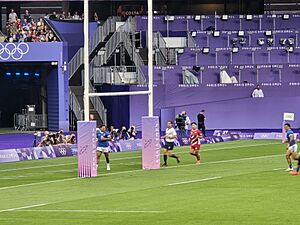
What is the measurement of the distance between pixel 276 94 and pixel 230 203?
38.7 m

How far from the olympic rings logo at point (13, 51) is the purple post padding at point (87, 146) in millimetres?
26913

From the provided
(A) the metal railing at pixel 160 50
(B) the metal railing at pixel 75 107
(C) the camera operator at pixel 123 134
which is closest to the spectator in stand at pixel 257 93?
(A) the metal railing at pixel 160 50

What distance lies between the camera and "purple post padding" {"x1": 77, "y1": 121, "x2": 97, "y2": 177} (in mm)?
34188

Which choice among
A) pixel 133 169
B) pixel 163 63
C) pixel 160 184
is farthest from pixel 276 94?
pixel 160 184

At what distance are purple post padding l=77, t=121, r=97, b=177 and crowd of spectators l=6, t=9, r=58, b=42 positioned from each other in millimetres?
27895

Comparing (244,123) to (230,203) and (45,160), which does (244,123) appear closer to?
(45,160)

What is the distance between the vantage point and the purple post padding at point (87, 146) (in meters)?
34.2

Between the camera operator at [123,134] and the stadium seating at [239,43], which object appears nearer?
the camera operator at [123,134]

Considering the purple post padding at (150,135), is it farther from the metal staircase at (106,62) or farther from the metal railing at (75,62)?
the metal railing at (75,62)

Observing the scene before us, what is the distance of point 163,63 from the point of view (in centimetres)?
6438

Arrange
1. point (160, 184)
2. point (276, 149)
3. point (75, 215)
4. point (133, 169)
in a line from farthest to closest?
point (276, 149) < point (133, 169) < point (160, 184) < point (75, 215)

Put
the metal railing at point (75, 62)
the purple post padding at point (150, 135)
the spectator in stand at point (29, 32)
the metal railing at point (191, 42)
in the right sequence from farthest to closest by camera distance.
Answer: the metal railing at point (191, 42), the metal railing at point (75, 62), the spectator in stand at point (29, 32), the purple post padding at point (150, 135)

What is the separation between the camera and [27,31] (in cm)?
6306

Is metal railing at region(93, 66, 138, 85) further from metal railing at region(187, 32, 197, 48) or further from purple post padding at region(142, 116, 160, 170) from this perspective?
purple post padding at region(142, 116, 160, 170)
